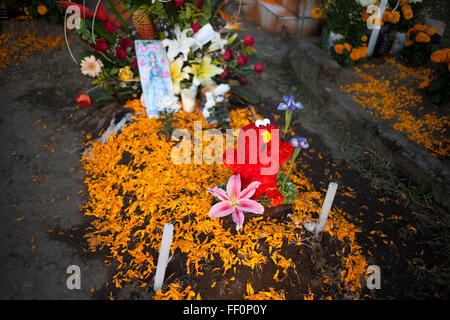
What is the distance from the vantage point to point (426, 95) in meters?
3.64

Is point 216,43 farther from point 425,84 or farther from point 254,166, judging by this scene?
point 425,84

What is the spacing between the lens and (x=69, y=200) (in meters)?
2.69

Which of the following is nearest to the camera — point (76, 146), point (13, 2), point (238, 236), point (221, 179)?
point (238, 236)

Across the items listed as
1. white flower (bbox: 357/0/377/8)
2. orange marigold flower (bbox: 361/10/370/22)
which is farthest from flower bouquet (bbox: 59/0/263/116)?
orange marigold flower (bbox: 361/10/370/22)

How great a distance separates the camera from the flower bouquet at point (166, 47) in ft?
10.5

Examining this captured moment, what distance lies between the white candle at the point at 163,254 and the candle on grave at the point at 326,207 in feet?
3.38

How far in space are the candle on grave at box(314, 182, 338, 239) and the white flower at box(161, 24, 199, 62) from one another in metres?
2.21

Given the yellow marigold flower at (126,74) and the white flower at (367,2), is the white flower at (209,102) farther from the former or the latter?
the white flower at (367,2)

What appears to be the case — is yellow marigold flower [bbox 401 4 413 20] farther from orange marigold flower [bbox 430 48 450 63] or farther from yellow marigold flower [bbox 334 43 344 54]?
orange marigold flower [bbox 430 48 450 63]

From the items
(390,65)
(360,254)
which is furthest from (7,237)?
(390,65)

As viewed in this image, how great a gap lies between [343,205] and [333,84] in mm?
2063

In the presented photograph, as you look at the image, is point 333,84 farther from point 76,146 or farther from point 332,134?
point 76,146

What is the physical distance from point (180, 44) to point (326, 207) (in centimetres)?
238

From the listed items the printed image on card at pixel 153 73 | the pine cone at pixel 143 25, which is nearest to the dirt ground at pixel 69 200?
the printed image on card at pixel 153 73
